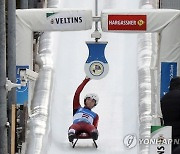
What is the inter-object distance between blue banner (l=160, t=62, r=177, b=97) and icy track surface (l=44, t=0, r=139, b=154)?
2.94 ft

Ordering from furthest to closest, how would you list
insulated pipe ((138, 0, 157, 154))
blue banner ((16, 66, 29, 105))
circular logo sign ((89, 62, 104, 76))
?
blue banner ((16, 66, 29, 105)) → insulated pipe ((138, 0, 157, 154)) → circular logo sign ((89, 62, 104, 76))

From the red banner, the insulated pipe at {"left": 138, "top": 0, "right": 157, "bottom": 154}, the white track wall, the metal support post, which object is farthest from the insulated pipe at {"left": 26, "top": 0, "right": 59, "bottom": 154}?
the red banner

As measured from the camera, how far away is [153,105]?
13.6m

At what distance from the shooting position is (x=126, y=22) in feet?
39.4

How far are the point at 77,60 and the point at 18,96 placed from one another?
3.18m

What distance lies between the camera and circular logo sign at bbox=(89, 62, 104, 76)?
12.4 meters

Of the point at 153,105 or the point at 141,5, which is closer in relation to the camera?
the point at 153,105

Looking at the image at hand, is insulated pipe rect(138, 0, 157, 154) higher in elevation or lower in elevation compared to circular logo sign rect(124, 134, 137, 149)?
higher

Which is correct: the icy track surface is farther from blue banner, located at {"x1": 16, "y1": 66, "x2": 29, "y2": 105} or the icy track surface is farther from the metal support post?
the metal support post

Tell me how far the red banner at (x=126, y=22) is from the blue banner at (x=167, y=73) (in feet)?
4.98

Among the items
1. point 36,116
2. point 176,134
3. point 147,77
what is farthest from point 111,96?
point 176,134

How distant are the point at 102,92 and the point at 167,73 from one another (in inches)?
77.8

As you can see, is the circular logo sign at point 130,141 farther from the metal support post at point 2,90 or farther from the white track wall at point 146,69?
the metal support post at point 2,90

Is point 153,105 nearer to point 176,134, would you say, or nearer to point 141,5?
point 141,5
